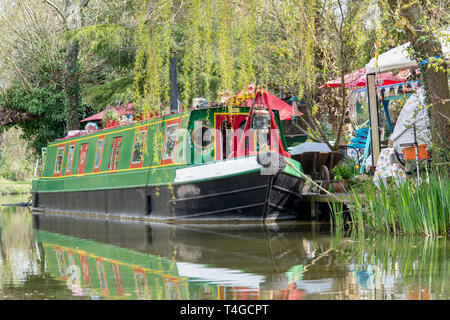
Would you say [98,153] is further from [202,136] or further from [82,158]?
[202,136]

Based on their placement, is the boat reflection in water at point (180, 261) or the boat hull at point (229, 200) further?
the boat hull at point (229, 200)

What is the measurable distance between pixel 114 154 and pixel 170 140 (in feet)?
9.24

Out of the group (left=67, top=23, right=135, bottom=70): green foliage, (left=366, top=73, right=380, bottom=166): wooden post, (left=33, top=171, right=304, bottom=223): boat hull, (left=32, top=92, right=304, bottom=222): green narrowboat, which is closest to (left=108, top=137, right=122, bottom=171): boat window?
(left=32, top=92, right=304, bottom=222): green narrowboat

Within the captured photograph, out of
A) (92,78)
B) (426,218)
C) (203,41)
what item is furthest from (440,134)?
(92,78)

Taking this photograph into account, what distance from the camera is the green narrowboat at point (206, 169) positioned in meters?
12.2

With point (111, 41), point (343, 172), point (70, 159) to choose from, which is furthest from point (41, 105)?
point (343, 172)

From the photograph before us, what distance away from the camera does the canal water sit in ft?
18.5

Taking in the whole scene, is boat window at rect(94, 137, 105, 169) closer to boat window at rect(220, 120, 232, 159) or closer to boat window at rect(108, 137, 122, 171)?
boat window at rect(108, 137, 122, 171)

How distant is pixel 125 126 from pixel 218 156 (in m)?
3.13

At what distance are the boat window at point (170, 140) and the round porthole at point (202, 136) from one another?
0.41 metres

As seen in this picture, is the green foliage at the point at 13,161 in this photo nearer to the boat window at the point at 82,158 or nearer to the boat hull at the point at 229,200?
the boat window at the point at 82,158

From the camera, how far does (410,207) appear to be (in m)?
8.73

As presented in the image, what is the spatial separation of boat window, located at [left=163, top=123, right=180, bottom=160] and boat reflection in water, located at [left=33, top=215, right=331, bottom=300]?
1.44 meters

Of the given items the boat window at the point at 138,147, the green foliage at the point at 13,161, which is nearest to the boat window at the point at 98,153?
the boat window at the point at 138,147
